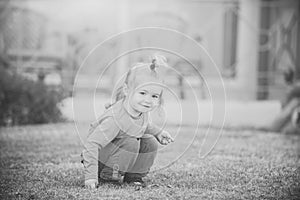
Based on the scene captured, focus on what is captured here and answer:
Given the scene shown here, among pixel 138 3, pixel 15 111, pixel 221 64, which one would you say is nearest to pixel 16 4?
pixel 138 3

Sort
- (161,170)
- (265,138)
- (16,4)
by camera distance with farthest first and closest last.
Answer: (16,4) < (265,138) < (161,170)

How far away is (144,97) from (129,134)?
194 millimetres

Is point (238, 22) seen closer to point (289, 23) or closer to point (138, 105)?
point (289, 23)

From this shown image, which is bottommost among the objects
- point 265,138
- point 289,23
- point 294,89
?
point 265,138

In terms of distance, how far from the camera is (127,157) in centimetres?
247

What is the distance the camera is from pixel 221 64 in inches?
314

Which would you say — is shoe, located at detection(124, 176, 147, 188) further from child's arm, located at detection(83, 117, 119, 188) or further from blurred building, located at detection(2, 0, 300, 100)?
blurred building, located at detection(2, 0, 300, 100)

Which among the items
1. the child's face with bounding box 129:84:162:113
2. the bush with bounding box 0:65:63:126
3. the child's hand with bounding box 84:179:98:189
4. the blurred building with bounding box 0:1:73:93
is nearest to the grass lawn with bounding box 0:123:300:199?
the child's hand with bounding box 84:179:98:189

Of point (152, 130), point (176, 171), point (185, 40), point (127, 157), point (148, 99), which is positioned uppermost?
point (185, 40)

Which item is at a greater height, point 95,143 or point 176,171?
point 95,143

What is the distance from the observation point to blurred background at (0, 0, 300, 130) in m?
6.60

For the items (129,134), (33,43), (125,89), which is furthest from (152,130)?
(33,43)

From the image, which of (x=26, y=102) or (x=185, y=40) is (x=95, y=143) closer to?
(x=26, y=102)

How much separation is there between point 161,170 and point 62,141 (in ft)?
4.60
